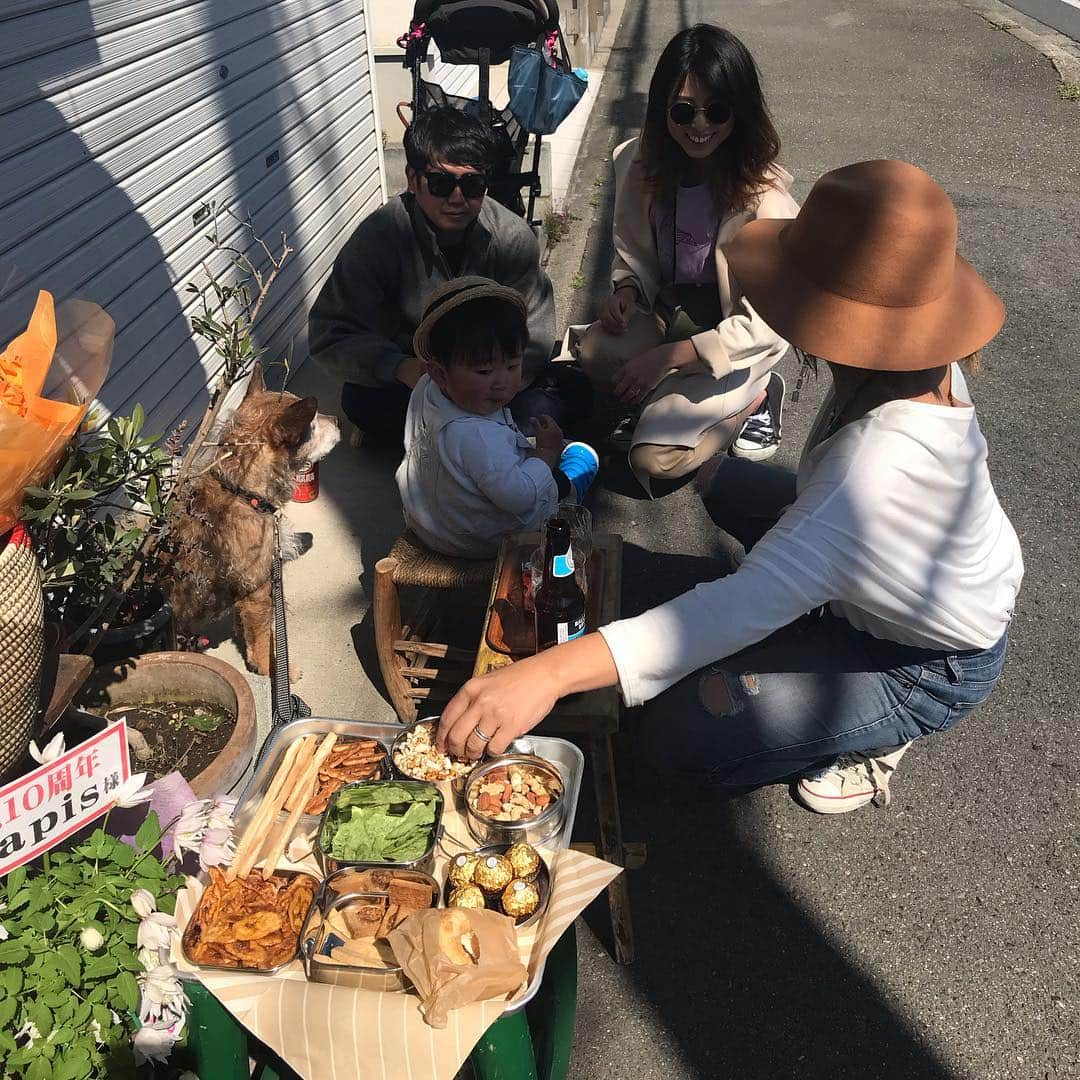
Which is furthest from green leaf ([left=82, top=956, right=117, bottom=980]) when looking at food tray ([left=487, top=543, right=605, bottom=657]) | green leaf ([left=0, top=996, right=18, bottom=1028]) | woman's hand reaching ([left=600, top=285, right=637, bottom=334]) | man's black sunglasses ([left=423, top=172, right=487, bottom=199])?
woman's hand reaching ([left=600, top=285, right=637, bottom=334])

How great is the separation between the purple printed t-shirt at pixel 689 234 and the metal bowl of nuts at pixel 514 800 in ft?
9.96

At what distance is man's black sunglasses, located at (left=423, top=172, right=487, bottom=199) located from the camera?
12.5 ft

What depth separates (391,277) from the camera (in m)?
4.20

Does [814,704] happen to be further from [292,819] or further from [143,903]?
[143,903]

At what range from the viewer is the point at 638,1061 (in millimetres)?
2408

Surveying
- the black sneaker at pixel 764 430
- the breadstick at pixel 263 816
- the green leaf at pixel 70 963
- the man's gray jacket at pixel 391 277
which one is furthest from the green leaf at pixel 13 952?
the black sneaker at pixel 764 430

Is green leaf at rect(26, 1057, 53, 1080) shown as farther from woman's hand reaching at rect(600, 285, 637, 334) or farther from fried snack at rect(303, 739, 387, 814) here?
woman's hand reaching at rect(600, 285, 637, 334)

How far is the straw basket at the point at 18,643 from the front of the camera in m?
1.59

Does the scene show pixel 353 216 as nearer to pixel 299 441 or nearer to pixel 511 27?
pixel 511 27

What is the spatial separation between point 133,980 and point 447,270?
11.0 feet

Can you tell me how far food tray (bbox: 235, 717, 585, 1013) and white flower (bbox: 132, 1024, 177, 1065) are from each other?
0.45 m

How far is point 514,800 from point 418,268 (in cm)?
296

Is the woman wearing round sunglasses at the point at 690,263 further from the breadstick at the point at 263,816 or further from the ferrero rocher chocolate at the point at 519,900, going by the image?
the ferrero rocher chocolate at the point at 519,900

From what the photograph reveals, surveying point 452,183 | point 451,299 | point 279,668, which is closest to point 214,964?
point 279,668
